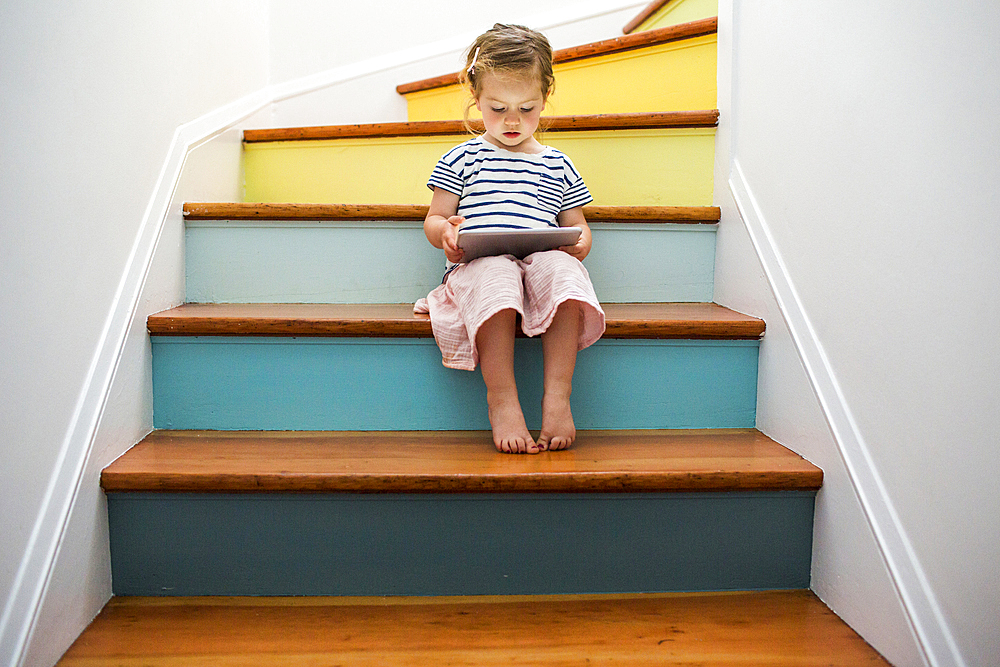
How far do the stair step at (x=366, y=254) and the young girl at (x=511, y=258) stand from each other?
0.31ft

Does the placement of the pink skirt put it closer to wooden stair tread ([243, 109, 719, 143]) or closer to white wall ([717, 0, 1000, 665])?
white wall ([717, 0, 1000, 665])

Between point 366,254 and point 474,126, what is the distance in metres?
0.42

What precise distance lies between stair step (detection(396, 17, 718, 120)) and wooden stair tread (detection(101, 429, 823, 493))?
982 mm

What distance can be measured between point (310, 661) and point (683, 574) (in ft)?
1.66

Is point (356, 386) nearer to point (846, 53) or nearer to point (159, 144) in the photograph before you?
point (159, 144)

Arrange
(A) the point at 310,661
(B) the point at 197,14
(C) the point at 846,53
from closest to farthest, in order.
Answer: (A) the point at 310,661 < (C) the point at 846,53 < (B) the point at 197,14

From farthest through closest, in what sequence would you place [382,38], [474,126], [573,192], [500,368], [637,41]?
[382,38] < [637,41] < [474,126] < [573,192] < [500,368]

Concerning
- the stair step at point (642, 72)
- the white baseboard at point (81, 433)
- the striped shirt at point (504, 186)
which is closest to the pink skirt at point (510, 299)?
the striped shirt at point (504, 186)

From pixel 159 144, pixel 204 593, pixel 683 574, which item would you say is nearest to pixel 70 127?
pixel 159 144

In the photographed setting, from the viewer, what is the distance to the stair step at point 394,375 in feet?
3.48

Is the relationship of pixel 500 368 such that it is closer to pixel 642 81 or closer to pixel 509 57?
pixel 509 57

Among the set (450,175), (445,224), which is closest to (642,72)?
(450,175)

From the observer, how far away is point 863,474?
0.84 m

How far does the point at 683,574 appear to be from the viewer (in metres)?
0.93
